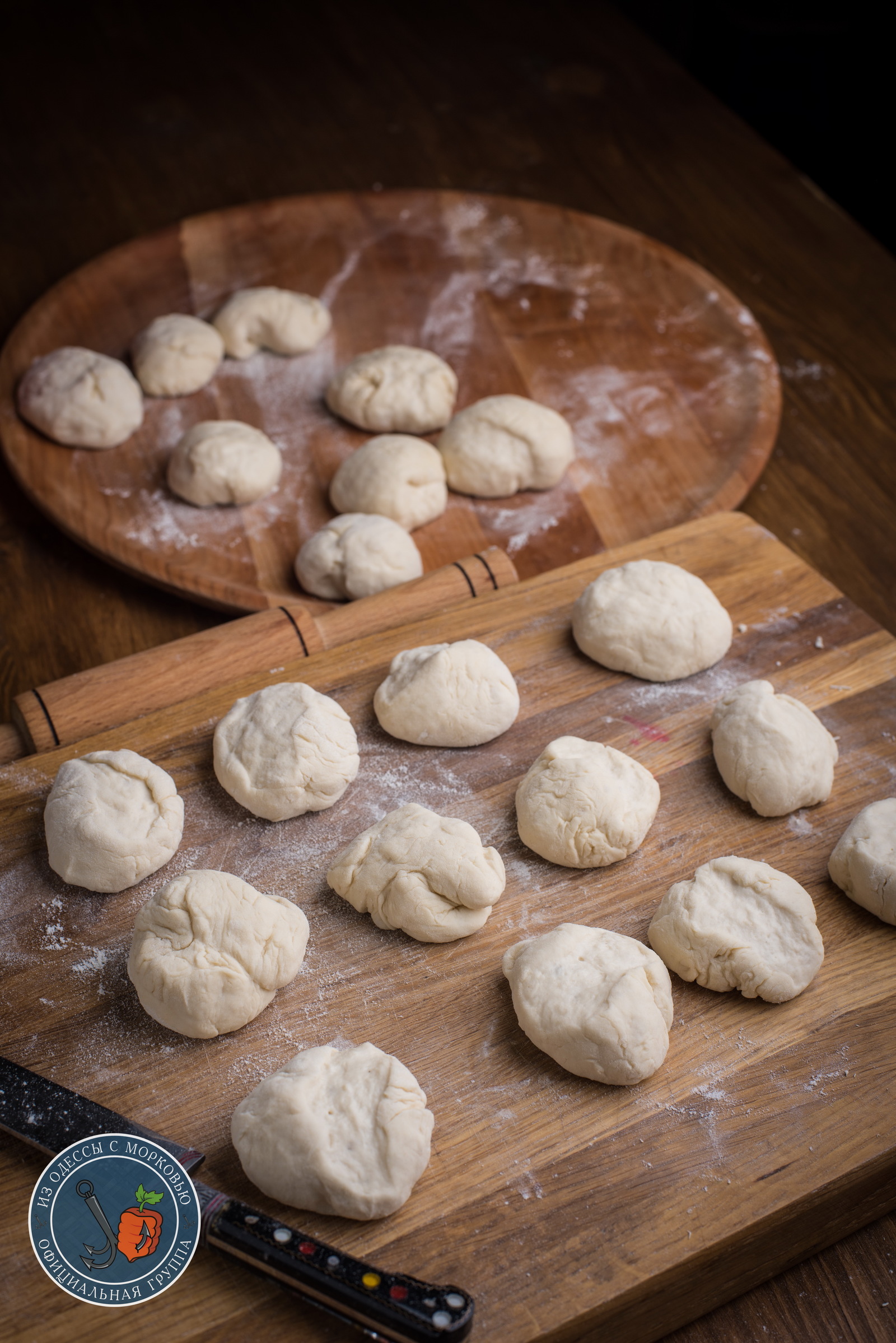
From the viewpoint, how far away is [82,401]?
2518 millimetres

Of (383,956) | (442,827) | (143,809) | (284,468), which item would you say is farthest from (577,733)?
(284,468)

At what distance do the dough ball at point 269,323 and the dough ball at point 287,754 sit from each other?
130cm

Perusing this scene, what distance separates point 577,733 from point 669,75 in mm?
3110

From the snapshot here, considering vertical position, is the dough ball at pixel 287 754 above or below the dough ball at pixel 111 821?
above

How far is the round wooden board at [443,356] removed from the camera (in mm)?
2441

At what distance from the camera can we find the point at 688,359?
9.37 ft

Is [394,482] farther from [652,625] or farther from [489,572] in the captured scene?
[652,625]

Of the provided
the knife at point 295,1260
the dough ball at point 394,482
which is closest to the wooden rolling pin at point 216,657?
the dough ball at point 394,482

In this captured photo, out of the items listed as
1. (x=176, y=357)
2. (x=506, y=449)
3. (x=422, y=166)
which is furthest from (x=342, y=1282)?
(x=422, y=166)

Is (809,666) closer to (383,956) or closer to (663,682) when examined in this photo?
(663,682)

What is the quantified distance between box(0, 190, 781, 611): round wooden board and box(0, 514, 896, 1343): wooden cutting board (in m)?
0.50

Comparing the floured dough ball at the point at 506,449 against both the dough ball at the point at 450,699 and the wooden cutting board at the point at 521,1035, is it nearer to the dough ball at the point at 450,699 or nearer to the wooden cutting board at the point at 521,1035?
the wooden cutting board at the point at 521,1035

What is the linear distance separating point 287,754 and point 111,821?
0.29 metres

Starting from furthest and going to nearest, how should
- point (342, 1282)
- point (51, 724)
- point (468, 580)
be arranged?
point (468, 580)
point (51, 724)
point (342, 1282)
